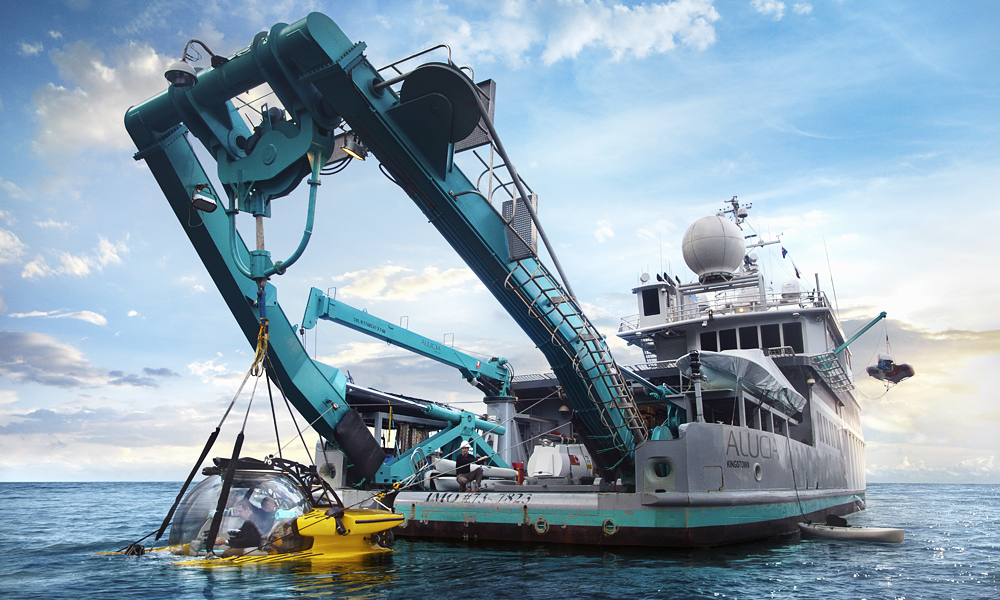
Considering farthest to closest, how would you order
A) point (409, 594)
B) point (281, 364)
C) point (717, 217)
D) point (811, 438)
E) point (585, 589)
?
point (717, 217), point (811, 438), point (281, 364), point (585, 589), point (409, 594)

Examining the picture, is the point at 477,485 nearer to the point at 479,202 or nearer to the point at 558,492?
the point at 558,492

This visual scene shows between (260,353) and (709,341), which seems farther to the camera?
(709,341)

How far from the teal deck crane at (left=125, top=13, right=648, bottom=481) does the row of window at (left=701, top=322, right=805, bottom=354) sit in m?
8.57

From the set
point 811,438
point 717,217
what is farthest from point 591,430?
point 717,217

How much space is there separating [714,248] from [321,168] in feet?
54.1

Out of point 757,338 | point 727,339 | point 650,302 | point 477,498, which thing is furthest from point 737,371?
point 650,302

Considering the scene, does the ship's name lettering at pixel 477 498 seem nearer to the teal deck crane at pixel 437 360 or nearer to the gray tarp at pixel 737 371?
the teal deck crane at pixel 437 360

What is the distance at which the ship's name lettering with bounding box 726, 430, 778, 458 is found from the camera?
1228 cm

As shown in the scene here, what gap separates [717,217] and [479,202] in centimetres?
1474

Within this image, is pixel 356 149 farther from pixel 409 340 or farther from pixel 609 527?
pixel 609 527

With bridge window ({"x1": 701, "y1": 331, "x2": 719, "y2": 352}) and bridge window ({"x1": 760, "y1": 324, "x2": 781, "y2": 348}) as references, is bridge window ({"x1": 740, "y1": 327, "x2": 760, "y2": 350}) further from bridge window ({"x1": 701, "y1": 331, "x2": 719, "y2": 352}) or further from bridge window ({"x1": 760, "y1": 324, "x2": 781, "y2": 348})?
bridge window ({"x1": 701, "y1": 331, "x2": 719, "y2": 352})

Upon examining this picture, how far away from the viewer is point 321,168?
427 inches

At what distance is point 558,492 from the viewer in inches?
463

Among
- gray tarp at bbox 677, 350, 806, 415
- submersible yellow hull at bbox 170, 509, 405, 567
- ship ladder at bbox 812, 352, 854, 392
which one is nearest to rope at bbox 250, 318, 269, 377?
submersible yellow hull at bbox 170, 509, 405, 567
